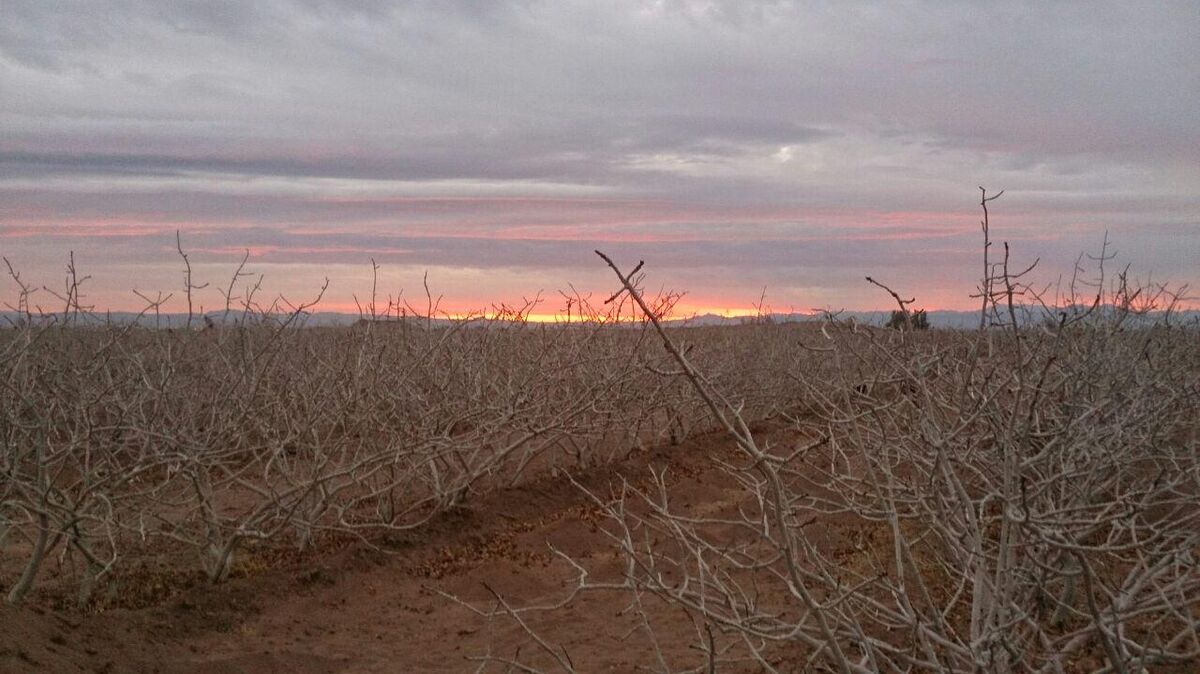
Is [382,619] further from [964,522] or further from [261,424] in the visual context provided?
[964,522]

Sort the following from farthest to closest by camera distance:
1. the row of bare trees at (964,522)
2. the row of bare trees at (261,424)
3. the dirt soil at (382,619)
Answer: the row of bare trees at (261,424) < the dirt soil at (382,619) < the row of bare trees at (964,522)

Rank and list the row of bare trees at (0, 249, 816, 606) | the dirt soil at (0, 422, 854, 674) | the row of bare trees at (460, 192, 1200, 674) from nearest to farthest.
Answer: the row of bare trees at (460, 192, 1200, 674), the dirt soil at (0, 422, 854, 674), the row of bare trees at (0, 249, 816, 606)

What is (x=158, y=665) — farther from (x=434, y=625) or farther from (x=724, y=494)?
(x=724, y=494)

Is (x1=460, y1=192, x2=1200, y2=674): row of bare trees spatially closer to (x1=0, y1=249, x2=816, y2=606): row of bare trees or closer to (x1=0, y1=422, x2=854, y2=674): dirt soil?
(x1=0, y1=422, x2=854, y2=674): dirt soil

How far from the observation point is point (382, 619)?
25.2 ft

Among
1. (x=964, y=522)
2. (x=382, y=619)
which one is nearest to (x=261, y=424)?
(x=382, y=619)

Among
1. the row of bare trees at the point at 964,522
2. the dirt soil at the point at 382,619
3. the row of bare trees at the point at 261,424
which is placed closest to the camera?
the row of bare trees at the point at 964,522

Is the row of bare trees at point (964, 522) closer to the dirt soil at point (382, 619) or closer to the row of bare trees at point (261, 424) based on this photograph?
the dirt soil at point (382, 619)

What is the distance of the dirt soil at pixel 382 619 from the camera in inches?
243

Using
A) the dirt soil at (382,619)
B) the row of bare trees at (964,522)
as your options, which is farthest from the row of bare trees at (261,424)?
the row of bare trees at (964,522)

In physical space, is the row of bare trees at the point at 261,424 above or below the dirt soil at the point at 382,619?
above

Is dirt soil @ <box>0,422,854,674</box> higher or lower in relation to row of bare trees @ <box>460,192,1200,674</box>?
lower

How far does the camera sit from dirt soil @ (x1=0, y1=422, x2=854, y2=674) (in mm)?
6160

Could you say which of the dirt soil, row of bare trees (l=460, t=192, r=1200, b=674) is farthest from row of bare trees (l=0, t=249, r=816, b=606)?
row of bare trees (l=460, t=192, r=1200, b=674)
